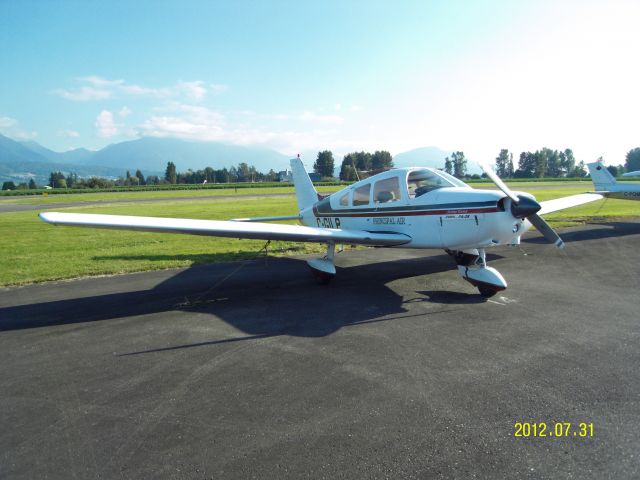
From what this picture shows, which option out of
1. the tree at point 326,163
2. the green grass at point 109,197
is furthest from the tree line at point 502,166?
the green grass at point 109,197

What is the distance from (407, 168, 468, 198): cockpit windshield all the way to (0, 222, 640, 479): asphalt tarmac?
2151 mm

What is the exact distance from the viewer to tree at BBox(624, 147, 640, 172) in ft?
439

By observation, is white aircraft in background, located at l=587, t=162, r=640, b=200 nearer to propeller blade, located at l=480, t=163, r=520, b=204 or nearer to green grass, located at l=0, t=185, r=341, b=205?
propeller blade, located at l=480, t=163, r=520, b=204

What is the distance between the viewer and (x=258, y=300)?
7266 millimetres

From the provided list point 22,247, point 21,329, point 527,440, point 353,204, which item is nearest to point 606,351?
point 527,440

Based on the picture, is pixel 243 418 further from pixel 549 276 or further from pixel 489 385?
pixel 549 276

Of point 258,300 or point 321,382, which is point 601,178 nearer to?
point 258,300

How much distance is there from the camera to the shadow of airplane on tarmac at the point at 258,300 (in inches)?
242

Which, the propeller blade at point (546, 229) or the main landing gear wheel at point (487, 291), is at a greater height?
the propeller blade at point (546, 229)

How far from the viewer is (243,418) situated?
3.54m

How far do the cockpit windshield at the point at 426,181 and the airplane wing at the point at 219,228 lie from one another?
1.03 meters

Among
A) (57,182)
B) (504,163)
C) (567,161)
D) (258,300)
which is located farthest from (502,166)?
(57,182)

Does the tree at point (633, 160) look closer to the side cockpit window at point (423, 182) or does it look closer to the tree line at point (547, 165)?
the tree line at point (547, 165)

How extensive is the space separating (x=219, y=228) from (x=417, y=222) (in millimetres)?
4007
